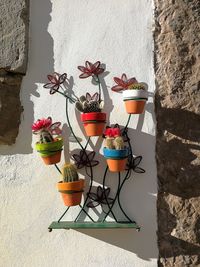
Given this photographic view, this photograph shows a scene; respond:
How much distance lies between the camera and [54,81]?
74.4 inches

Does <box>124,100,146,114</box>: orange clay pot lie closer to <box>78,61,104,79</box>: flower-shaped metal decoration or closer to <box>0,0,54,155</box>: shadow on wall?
<box>78,61,104,79</box>: flower-shaped metal decoration

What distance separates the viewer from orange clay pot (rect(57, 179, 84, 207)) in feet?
5.66

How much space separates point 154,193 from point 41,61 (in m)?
0.89

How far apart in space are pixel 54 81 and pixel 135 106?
0.44 m

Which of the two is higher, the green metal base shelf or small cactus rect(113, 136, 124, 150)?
small cactus rect(113, 136, 124, 150)

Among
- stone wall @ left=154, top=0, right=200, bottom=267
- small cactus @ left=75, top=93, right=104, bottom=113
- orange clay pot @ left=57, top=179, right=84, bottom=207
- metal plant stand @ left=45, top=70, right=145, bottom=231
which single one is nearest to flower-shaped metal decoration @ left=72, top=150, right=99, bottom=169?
metal plant stand @ left=45, top=70, right=145, bottom=231

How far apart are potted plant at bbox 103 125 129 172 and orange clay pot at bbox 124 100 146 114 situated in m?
0.12

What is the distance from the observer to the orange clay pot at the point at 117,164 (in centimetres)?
174

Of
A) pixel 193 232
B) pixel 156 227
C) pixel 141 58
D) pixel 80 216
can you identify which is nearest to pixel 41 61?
pixel 141 58

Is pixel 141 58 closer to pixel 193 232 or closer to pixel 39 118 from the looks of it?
pixel 39 118

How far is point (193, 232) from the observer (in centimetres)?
182

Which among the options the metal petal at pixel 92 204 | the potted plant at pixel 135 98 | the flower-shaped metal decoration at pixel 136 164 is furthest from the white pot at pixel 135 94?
the metal petal at pixel 92 204

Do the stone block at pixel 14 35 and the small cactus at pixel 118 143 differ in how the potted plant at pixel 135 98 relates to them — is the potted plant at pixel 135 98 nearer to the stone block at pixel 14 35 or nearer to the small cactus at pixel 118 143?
the small cactus at pixel 118 143

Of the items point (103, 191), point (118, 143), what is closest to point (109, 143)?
point (118, 143)
